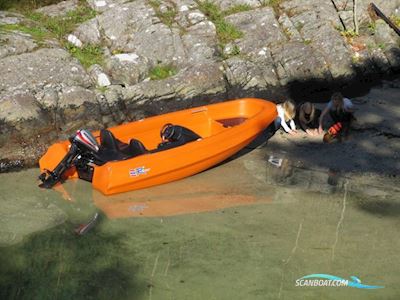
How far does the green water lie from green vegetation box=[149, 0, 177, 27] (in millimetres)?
5198

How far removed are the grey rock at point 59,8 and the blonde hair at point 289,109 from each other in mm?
5985

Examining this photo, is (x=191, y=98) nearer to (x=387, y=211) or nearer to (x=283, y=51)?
(x=283, y=51)

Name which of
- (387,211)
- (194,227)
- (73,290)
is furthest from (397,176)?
(73,290)

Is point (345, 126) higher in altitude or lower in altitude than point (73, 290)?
lower

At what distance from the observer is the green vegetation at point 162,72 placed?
1272cm

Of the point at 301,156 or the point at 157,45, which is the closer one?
the point at 301,156

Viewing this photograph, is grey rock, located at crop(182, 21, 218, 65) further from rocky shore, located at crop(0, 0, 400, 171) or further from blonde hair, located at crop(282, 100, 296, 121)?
blonde hair, located at crop(282, 100, 296, 121)

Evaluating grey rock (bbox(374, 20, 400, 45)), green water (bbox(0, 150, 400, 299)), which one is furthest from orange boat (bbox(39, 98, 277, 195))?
grey rock (bbox(374, 20, 400, 45))

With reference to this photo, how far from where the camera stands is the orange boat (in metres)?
9.25

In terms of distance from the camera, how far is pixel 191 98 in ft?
40.9

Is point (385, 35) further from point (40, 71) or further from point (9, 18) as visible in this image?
point (9, 18)

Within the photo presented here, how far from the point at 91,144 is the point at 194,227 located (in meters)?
2.15

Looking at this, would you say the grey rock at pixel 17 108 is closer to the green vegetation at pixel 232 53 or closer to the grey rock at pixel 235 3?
the green vegetation at pixel 232 53

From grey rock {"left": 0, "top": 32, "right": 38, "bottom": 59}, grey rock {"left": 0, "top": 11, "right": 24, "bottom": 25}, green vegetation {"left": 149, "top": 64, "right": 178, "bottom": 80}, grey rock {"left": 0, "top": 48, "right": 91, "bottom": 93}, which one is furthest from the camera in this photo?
grey rock {"left": 0, "top": 11, "right": 24, "bottom": 25}
